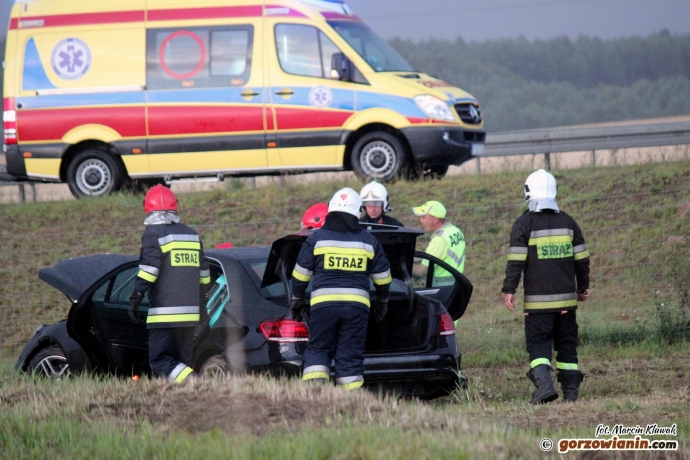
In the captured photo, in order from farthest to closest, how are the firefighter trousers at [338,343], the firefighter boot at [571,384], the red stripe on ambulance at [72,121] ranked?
1. the red stripe on ambulance at [72,121]
2. the firefighter boot at [571,384]
3. the firefighter trousers at [338,343]

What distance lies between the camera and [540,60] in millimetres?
39125

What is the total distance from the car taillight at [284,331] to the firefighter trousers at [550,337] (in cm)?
170

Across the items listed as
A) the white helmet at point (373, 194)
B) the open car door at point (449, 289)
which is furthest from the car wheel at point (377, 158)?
the open car door at point (449, 289)

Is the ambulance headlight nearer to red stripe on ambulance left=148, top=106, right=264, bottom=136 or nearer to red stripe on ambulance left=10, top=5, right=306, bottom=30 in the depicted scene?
red stripe on ambulance left=10, top=5, right=306, bottom=30

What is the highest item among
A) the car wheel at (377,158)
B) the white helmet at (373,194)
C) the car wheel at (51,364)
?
the car wheel at (377,158)

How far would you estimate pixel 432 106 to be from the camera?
1294cm

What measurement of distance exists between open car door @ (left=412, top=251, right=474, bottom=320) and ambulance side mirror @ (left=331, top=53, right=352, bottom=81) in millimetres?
5573

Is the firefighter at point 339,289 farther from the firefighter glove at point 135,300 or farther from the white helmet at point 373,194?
the white helmet at point 373,194

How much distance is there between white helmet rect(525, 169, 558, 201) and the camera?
7168 mm

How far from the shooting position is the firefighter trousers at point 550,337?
710 cm

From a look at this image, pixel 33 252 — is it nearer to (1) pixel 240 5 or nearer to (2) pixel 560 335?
(1) pixel 240 5

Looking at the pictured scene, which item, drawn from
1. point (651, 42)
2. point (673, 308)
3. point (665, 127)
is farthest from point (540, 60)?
point (673, 308)

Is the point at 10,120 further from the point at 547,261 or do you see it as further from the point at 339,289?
the point at 547,261

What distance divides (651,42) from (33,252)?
29.3 meters
